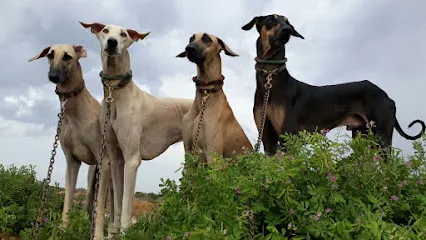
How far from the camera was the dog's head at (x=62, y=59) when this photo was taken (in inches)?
255

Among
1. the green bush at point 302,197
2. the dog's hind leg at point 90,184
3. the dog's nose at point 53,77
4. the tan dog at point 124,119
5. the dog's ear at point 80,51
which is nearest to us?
the green bush at point 302,197

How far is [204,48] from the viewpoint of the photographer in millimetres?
6613

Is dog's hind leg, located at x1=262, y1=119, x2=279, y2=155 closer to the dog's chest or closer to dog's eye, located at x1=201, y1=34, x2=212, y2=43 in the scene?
the dog's chest

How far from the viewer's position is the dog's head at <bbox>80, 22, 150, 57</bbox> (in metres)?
6.31

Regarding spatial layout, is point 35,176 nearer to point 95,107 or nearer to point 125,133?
point 95,107

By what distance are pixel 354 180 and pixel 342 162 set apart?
188 mm

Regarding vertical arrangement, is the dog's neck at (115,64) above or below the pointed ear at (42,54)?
below

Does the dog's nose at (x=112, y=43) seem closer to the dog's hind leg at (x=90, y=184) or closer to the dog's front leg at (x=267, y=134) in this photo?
the dog's front leg at (x=267, y=134)

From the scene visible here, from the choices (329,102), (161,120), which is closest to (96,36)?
(161,120)

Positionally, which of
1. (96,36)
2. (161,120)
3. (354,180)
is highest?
(96,36)

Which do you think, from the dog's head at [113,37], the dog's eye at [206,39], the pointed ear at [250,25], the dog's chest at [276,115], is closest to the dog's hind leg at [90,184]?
the dog's head at [113,37]

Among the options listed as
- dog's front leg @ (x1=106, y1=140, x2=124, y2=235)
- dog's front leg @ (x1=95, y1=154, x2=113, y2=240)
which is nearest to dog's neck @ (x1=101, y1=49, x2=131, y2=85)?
dog's front leg @ (x1=106, y1=140, x2=124, y2=235)

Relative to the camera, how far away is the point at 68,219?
6.78m

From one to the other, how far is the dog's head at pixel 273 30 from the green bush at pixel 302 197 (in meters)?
2.32
